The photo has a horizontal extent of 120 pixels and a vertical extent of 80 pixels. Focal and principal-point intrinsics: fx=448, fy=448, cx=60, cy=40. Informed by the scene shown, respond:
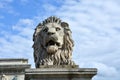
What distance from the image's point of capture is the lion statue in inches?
455

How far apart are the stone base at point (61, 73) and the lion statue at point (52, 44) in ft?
1.62

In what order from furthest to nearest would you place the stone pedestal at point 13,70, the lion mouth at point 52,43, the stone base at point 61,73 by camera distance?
the stone pedestal at point 13,70
the lion mouth at point 52,43
the stone base at point 61,73

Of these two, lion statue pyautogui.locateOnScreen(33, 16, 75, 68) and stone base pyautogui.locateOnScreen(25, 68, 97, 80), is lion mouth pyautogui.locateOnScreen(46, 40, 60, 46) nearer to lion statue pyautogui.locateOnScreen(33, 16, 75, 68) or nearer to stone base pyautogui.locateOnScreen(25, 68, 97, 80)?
lion statue pyautogui.locateOnScreen(33, 16, 75, 68)

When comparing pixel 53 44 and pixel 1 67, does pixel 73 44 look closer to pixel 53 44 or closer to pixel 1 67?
pixel 53 44

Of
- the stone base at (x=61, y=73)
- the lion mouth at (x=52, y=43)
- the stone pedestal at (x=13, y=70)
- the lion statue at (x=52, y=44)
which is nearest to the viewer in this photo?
the stone base at (x=61, y=73)

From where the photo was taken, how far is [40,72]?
1084 centimetres

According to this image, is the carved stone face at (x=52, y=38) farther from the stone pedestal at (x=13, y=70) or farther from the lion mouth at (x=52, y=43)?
the stone pedestal at (x=13, y=70)

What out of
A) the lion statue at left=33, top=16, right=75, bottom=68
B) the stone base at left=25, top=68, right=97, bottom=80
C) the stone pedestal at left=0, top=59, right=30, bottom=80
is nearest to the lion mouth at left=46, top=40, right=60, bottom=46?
the lion statue at left=33, top=16, right=75, bottom=68

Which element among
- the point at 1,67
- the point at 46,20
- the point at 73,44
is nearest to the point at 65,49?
the point at 73,44

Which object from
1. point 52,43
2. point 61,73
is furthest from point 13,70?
point 61,73

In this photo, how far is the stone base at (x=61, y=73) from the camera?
10.8 m

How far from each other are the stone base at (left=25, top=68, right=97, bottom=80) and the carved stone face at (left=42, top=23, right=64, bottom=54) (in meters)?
0.85

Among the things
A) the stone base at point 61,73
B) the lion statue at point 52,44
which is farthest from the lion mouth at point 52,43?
the stone base at point 61,73

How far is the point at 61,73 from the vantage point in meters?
10.9
